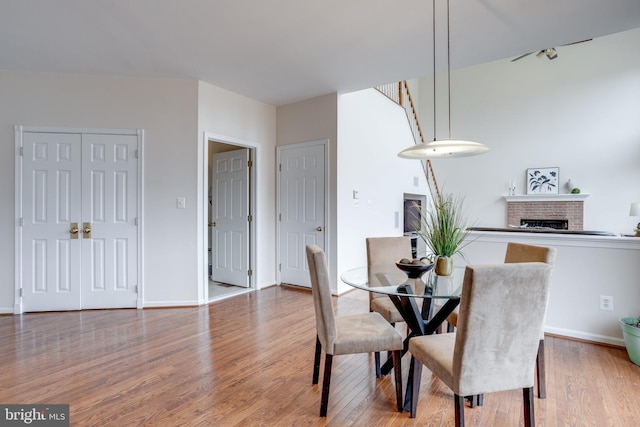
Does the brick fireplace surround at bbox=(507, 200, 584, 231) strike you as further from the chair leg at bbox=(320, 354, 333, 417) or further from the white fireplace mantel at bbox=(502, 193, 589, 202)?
the chair leg at bbox=(320, 354, 333, 417)

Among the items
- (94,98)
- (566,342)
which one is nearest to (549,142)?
(566,342)

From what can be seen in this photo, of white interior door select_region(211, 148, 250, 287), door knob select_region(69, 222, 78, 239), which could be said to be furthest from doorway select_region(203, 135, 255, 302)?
door knob select_region(69, 222, 78, 239)

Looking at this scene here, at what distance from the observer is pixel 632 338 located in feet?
7.84

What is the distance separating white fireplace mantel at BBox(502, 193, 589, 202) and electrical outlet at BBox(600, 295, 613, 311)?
554 centimetres

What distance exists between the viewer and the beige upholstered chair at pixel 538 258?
6.56 feet

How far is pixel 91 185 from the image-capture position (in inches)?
145

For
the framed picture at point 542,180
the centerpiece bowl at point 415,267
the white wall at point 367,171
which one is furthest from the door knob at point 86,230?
the framed picture at point 542,180

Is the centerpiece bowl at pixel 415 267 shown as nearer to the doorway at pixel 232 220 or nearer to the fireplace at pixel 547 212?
the doorway at pixel 232 220

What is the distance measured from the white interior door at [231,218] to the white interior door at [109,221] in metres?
1.34

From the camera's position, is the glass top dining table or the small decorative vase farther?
the small decorative vase

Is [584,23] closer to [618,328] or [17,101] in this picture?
[618,328]

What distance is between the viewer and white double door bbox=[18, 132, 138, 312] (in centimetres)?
360

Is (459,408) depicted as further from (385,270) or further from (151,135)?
(151,135)

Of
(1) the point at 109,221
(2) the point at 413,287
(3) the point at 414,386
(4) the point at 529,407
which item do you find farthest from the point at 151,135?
(4) the point at 529,407
